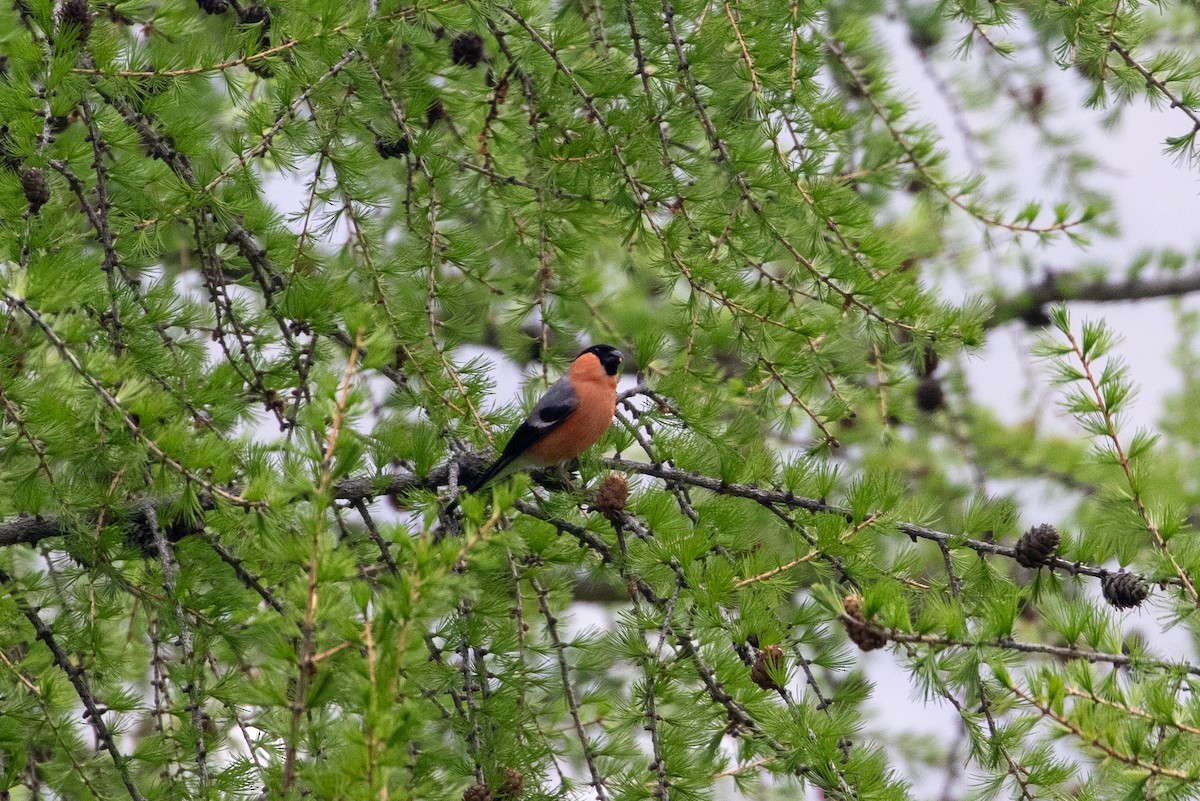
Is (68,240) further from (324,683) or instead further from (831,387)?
(831,387)

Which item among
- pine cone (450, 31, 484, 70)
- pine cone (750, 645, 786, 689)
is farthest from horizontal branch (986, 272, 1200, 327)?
pine cone (750, 645, 786, 689)

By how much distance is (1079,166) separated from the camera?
4.69m

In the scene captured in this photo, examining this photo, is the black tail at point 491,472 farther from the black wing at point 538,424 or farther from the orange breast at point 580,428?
the orange breast at point 580,428

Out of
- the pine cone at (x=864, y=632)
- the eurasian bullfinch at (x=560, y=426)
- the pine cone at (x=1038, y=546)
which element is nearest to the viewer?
the pine cone at (x=864, y=632)

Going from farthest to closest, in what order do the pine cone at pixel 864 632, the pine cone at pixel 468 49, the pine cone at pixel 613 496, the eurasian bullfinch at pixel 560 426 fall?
the pine cone at pixel 468 49 < the eurasian bullfinch at pixel 560 426 < the pine cone at pixel 613 496 < the pine cone at pixel 864 632

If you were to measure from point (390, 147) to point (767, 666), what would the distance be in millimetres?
1935

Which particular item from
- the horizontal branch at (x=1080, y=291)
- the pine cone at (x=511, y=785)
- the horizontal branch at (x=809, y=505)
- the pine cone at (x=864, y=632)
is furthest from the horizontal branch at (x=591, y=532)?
the horizontal branch at (x=1080, y=291)

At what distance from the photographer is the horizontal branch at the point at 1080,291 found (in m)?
6.36

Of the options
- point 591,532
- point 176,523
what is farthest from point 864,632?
point 176,523

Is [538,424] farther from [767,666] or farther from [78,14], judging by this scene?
[78,14]

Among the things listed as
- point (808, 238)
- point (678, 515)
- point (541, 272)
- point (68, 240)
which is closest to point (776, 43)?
point (808, 238)

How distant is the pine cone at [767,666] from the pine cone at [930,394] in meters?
3.63

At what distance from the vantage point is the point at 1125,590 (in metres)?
2.36

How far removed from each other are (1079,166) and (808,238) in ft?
7.71
